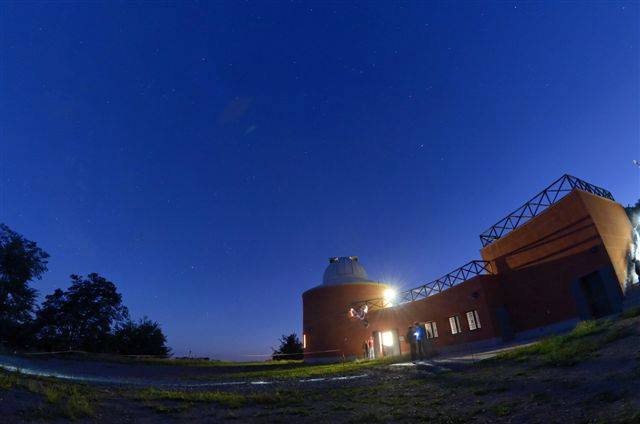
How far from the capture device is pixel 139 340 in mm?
46938

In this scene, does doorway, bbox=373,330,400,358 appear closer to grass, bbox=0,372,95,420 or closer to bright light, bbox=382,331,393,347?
bright light, bbox=382,331,393,347

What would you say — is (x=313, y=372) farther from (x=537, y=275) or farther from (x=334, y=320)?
(x=334, y=320)

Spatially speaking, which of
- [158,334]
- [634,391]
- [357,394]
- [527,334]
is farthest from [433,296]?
[158,334]

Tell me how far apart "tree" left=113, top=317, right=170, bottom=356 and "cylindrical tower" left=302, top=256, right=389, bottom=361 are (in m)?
24.7

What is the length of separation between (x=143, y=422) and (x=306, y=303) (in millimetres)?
30083

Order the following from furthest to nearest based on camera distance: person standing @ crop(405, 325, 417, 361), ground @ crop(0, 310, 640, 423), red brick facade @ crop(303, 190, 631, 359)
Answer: person standing @ crop(405, 325, 417, 361)
red brick facade @ crop(303, 190, 631, 359)
ground @ crop(0, 310, 640, 423)

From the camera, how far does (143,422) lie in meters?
6.07

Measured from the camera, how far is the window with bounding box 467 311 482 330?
22.0 meters

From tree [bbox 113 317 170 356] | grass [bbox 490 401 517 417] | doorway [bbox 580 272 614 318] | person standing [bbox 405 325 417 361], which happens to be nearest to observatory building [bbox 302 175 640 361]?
doorway [bbox 580 272 614 318]

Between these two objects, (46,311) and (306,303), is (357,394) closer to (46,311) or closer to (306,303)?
(306,303)

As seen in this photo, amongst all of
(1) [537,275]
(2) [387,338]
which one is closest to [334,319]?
(2) [387,338]

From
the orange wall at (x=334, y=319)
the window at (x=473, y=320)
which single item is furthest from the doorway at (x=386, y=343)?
the window at (x=473, y=320)

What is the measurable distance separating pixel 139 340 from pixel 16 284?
15929mm

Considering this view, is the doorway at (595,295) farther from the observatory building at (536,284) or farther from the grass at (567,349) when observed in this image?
the grass at (567,349)
